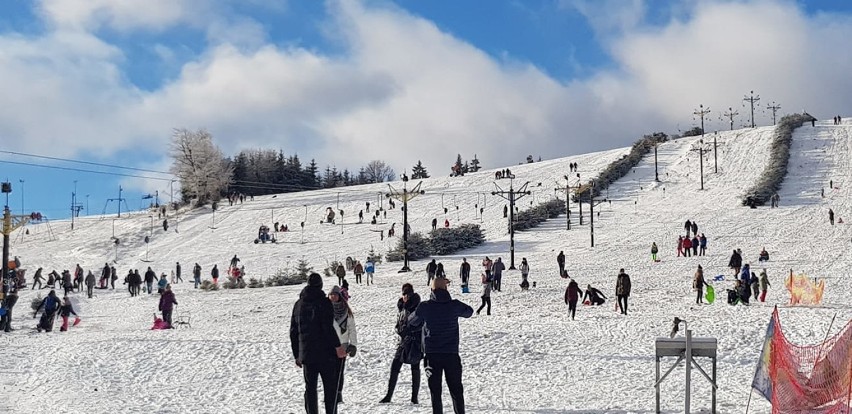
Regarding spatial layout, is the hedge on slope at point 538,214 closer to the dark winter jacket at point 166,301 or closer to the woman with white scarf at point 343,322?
the dark winter jacket at point 166,301

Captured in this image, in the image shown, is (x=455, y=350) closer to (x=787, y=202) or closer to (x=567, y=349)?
(x=567, y=349)

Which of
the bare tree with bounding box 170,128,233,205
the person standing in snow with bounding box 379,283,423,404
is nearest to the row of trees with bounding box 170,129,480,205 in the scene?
the bare tree with bounding box 170,128,233,205

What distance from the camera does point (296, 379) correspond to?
13125mm

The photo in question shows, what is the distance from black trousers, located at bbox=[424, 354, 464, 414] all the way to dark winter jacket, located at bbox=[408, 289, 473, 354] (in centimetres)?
7

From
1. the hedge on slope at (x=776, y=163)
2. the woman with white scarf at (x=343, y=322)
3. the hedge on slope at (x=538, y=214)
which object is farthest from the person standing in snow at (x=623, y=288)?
the hedge on slope at (x=776, y=163)

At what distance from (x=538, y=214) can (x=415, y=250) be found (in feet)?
44.1

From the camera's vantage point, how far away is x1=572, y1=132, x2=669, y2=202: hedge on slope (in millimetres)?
70219

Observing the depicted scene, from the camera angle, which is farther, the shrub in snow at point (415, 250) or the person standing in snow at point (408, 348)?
the shrub in snow at point (415, 250)

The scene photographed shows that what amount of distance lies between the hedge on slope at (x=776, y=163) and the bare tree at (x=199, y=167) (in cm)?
5118

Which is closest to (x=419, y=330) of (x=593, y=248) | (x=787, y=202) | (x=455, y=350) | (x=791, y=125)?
(x=455, y=350)

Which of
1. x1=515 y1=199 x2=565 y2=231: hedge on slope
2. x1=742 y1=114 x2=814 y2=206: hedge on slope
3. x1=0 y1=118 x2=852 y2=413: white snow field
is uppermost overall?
x1=742 y1=114 x2=814 y2=206: hedge on slope

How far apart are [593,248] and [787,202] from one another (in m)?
19.7

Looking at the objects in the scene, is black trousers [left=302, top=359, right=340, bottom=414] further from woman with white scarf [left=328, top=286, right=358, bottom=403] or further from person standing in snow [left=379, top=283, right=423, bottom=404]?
person standing in snow [left=379, top=283, right=423, bottom=404]

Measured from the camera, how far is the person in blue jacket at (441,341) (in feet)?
29.4
